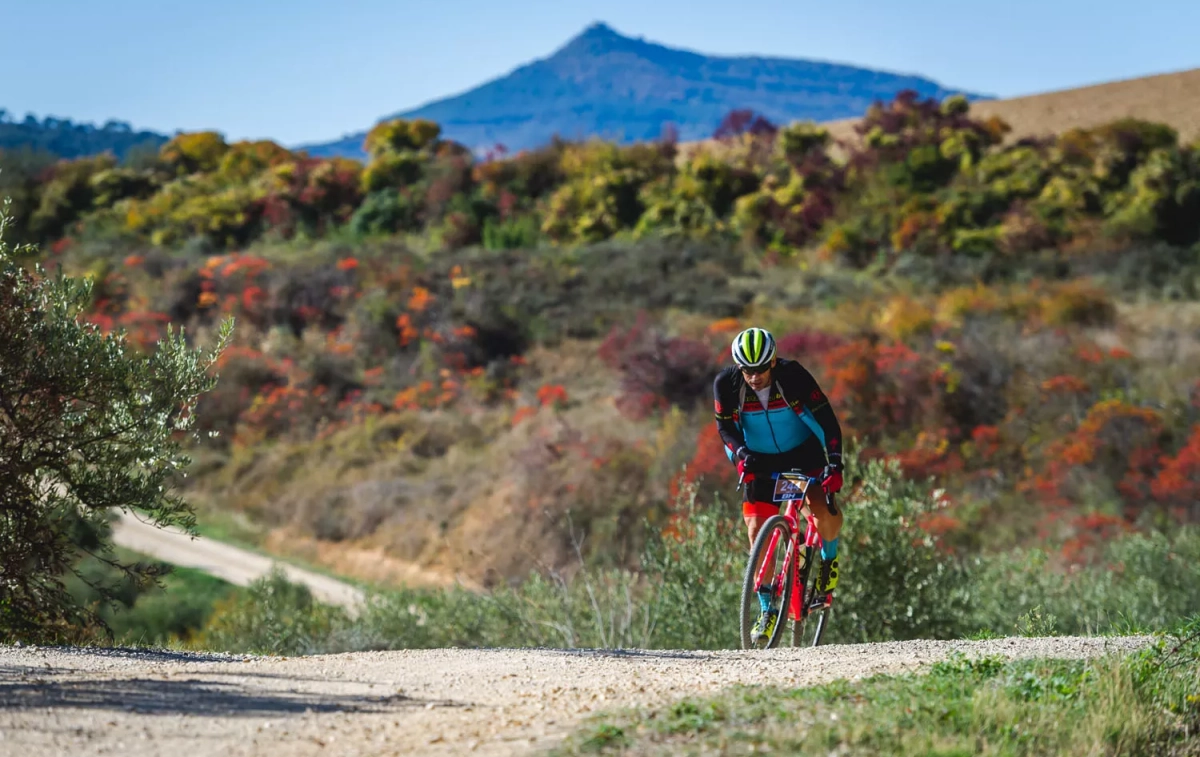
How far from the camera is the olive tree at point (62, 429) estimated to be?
7.78m

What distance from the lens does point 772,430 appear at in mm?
7281

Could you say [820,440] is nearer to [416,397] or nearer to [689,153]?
[416,397]

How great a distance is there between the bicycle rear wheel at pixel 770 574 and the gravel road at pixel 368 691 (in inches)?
18.8

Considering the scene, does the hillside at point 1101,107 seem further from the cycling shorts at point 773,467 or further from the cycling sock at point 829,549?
the cycling shorts at point 773,467

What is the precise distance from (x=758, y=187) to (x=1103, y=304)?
1696 cm

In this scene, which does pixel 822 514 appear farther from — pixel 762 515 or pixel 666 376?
pixel 666 376

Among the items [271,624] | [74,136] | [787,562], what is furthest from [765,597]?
[74,136]

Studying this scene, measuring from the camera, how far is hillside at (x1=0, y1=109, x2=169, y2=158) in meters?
124

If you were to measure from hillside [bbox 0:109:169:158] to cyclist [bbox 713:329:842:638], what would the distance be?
125m

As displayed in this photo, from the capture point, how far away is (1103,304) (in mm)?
26578

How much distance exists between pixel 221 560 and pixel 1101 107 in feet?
138

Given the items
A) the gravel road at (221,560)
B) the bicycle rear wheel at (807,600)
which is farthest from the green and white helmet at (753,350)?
the gravel road at (221,560)

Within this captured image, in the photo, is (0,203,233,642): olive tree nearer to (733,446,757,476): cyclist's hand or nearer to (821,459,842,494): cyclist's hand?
(733,446,757,476): cyclist's hand

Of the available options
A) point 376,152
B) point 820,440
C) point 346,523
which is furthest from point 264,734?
point 376,152
